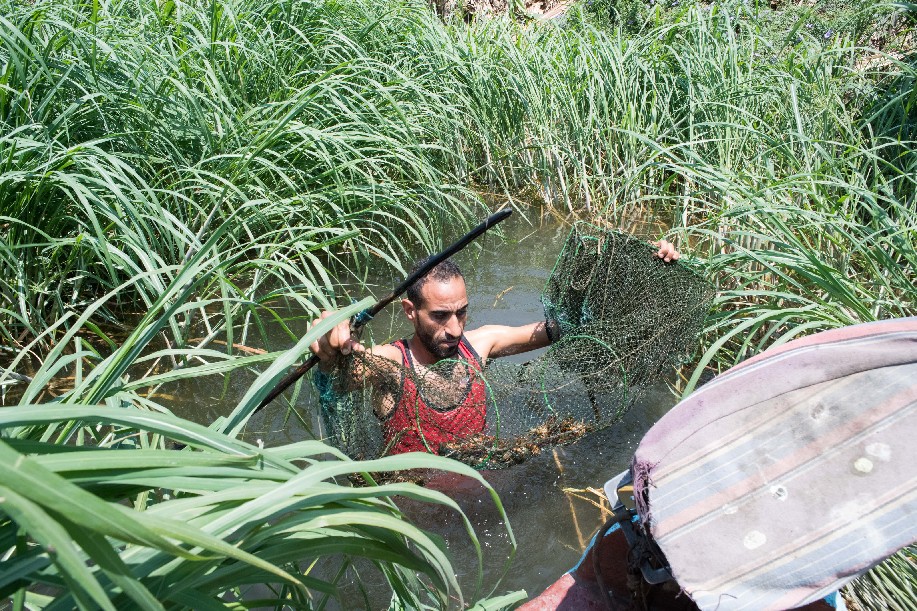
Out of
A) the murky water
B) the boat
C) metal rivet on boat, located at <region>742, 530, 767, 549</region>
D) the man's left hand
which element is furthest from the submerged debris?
metal rivet on boat, located at <region>742, 530, 767, 549</region>

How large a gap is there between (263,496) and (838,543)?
3.34 feet

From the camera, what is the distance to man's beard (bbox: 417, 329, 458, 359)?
124 inches

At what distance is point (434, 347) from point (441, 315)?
0.16 m

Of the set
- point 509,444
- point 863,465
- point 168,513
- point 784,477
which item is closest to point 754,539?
point 784,477

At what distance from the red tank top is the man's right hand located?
1.12 feet

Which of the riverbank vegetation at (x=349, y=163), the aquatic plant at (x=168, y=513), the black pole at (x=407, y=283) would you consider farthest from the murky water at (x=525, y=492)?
the aquatic plant at (x=168, y=513)

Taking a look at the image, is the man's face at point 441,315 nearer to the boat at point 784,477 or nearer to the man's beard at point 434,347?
the man's beard at point 434,347

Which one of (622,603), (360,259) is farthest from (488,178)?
(622,603)

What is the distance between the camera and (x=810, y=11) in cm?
638

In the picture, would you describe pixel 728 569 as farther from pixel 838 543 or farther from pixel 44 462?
pixel 44 462

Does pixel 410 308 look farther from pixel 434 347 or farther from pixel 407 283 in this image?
pixel 407 283

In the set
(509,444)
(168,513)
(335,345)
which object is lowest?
(509,444)

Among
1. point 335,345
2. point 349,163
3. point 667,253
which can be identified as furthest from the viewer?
point 349,163

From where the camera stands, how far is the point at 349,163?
13.0ft
